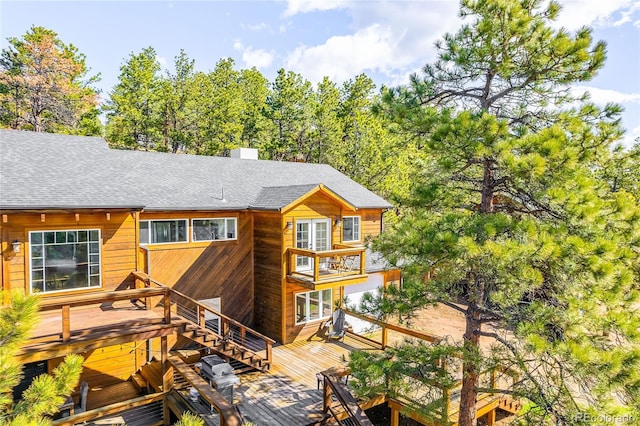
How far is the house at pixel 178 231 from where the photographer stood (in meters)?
8.61

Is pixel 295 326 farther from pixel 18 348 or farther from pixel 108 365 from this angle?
pixel 18 348

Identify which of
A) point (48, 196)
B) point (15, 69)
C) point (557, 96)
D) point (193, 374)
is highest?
point (15, 69)

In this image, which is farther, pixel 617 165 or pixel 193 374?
pixel 193 374

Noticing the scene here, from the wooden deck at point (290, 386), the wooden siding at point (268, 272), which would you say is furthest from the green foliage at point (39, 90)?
the wooden deck at point (290, 386)

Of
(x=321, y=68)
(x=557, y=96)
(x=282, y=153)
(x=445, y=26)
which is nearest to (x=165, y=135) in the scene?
(x=282, y=153)

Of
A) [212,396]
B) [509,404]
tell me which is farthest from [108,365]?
[509,404]

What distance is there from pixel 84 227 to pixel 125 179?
270 cm

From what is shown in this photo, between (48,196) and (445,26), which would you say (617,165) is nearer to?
(445,26)

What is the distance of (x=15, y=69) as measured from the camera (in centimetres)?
2364

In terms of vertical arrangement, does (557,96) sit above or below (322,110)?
below

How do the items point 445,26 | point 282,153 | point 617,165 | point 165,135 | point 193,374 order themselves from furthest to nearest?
point 282,153 < point 165,135 < point 193,374 < point 617,165 < point 445,26

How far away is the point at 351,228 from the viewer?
49.9ft

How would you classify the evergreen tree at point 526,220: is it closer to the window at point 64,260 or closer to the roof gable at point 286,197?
the roof gable at point 286,197

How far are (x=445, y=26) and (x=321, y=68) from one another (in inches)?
928
